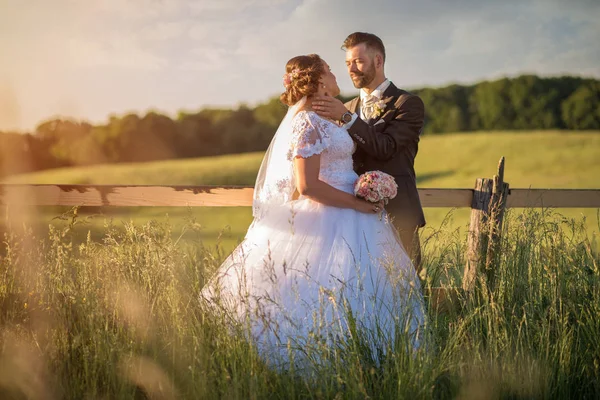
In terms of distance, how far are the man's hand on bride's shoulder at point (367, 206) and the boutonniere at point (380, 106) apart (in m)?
0.89

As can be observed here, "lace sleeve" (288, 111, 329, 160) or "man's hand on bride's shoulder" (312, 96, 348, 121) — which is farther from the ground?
"man's hand on bride's shoulder" (312, 96, 348, 121)

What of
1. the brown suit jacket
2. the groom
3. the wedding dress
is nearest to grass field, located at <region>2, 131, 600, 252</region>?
the groom

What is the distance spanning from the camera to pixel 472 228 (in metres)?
5.55

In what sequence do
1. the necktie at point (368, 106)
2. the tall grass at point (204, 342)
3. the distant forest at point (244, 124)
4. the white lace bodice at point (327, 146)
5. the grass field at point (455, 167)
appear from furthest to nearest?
the distant forest at point (244, 124)
the grass field at point (455, 167)
the necktie at point (368, 106)
the white lace bodice at point (327, 146)
the tall grass at point (204, 342)

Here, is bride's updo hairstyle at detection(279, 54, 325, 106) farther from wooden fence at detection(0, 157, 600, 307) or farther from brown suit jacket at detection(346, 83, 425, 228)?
wooden fence at detection(0, 157, 600, 307)

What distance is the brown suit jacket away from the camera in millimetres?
4715

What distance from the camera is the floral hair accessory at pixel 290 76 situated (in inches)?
170

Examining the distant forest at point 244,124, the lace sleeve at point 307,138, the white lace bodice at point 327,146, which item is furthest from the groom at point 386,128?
the distant forest at point 244,124

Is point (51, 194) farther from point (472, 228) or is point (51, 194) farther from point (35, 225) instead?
point (472, 228)

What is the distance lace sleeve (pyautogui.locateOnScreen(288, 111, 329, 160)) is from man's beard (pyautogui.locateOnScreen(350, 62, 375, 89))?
89 centimetres

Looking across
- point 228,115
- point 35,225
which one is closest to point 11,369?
point 35,225

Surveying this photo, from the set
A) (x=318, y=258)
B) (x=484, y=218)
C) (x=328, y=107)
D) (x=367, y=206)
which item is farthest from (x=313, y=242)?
(x=484, y=218)

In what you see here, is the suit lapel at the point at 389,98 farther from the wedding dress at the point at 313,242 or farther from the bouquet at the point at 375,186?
the bouquet at the point at 375,186

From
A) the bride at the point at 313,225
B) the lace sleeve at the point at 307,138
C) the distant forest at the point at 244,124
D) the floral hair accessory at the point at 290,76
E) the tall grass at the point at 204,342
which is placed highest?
the distant forest at the point at 244,124
